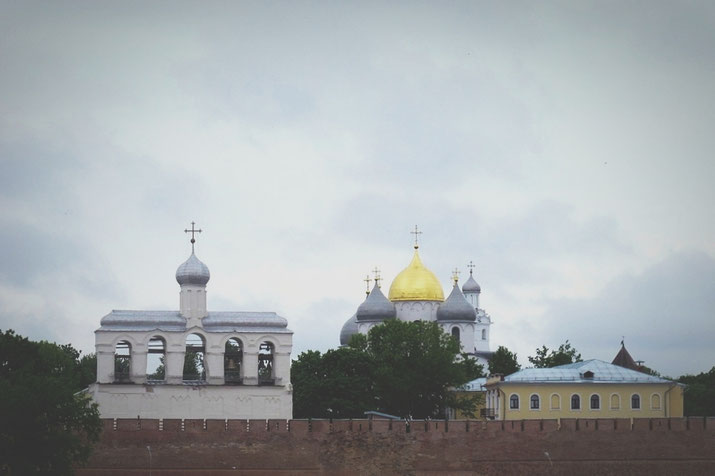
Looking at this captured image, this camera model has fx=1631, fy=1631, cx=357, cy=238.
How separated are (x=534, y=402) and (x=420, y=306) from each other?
35.4 m

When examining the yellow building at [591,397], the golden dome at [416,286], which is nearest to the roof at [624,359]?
the golden dome at [416,286]

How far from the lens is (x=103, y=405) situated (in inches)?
2459

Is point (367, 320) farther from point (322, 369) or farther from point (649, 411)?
point (649, 411)

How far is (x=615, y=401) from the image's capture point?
218ft

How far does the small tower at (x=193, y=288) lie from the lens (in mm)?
65000

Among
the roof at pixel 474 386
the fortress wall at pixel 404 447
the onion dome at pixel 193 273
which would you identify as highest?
the onion dome at pixel 193 273

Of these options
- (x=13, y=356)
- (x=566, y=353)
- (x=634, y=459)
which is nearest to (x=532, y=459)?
(x=634, y=459)

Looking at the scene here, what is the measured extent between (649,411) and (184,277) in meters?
19.7

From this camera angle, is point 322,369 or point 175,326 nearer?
point 175,326

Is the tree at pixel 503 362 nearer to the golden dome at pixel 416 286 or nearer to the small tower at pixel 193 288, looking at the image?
the golden dome at pixel 416 286

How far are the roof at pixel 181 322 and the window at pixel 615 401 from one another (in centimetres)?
1359

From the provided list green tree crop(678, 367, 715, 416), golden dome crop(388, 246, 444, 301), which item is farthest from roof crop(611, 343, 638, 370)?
golden dome crop(388, 246, 444, 301)

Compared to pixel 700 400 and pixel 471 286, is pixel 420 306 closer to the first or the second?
pixel 471 286

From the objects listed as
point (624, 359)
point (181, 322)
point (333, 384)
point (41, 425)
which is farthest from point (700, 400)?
point (41, 425)
